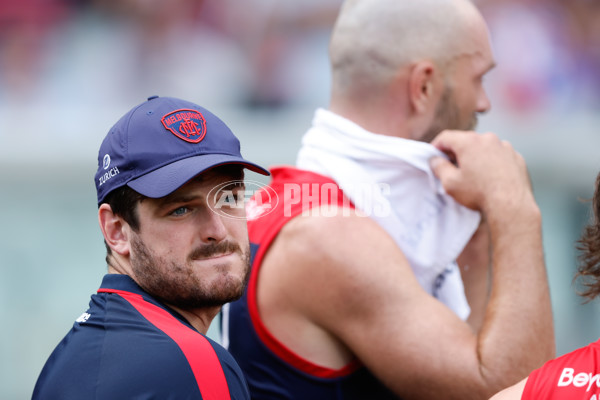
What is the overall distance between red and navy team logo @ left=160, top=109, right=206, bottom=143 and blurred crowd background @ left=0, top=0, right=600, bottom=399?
539 centimetres

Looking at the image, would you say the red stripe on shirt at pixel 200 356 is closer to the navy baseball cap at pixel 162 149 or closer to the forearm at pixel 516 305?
the navy baseball cap at pixel 162 149

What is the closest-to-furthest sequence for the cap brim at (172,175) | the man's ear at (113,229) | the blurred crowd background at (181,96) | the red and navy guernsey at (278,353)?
1. the cap brim at (172,175)
2. the man's ear at (113,229)
3. the red and navy guernsey at (278,353)
4. the blurred crowd background at (181,96)

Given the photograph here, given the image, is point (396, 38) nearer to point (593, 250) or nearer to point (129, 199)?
point (593, 250)

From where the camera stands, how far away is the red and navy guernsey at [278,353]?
2328 millimetres

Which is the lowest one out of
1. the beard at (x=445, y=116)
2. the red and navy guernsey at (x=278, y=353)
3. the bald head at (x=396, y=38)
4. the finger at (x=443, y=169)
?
the red and navy guernsey at (x=278, y=353)

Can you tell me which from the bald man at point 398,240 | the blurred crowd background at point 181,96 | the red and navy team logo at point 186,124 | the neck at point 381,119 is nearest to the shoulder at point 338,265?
the bald man at point 398,240

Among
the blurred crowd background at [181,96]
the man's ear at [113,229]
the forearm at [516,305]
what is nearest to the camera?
the man's ear at [113,229]

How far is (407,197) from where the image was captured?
2594 mm

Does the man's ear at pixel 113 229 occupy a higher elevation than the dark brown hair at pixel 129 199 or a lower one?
lower

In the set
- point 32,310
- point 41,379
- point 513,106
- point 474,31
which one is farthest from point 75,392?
point 513,106

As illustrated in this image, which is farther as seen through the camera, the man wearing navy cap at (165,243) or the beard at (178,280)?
the beard at (178,280)

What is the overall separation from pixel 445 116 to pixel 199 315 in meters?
1.19

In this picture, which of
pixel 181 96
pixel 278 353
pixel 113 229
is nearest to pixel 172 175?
pixel 113 229

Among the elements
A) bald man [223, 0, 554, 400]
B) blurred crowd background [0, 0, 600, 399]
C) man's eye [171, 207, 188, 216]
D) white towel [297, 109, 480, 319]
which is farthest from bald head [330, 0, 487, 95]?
blurred crowd background [0, 0, 600, 399]
